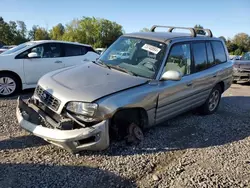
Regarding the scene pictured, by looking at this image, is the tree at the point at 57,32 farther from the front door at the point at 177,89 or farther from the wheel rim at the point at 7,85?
the front door at the point at 177,89

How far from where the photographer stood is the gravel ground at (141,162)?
319 centimetres

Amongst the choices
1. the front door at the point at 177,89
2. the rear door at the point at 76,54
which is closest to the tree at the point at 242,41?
the rear door at the point at 76,54

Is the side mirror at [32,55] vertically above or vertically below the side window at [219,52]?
below

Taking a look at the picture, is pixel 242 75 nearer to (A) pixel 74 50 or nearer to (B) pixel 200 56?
(B) pixel 200 56

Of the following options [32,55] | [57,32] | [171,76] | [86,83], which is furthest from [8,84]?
[57,32]

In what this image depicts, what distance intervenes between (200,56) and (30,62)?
461 centimetres

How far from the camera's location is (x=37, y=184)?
3.01 meters

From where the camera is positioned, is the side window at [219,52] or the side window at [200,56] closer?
→ the side window at [200,56]

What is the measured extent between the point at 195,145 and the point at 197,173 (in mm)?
961

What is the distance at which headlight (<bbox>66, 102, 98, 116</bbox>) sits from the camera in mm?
3432

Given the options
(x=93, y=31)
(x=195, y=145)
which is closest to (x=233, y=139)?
(x=195, y=145)

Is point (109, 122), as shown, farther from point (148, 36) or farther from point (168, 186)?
point (148, 36)

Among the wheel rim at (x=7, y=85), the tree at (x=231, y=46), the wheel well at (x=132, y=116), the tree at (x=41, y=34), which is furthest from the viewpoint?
the tree at (x=41, y=34)

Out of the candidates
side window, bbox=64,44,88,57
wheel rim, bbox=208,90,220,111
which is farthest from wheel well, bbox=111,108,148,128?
side window, bbox=64,44,88,57
